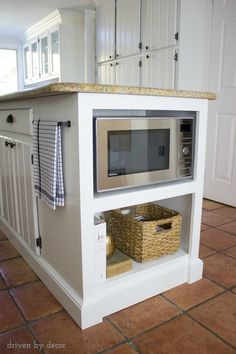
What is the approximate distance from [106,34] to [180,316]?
3.27m

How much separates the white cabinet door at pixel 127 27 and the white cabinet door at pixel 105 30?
0.35 feet

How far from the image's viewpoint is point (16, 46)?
5.46 m

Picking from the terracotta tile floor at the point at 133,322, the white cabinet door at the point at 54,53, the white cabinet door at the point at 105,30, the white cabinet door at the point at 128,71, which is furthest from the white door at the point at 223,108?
the white cabinet door at the point at 54,53

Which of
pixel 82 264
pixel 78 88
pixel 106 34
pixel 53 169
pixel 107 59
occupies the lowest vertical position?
pixel 82 264

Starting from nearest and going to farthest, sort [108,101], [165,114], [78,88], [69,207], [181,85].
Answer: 1. [78,88]
2. [108,101]
3. [69,207]
4. [165,114]
5. [181,85]

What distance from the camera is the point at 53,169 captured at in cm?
125

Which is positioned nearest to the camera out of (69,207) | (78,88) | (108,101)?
(78,88)

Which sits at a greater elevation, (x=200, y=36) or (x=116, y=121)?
(x=200, y=36)

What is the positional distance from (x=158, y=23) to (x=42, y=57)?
94.9 inches

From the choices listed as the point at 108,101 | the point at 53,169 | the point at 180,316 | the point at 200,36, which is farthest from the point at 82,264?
the point at 200,36

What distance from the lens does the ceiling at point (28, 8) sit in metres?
3.63

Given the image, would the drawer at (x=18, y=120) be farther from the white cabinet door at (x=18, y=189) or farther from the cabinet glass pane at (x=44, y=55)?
the cabinet glass pane at (x=44, y=55)

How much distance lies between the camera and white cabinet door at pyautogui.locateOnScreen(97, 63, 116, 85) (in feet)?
12.0

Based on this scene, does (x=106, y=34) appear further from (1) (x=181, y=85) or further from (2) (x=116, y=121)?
(2) (x=116, y=121)
